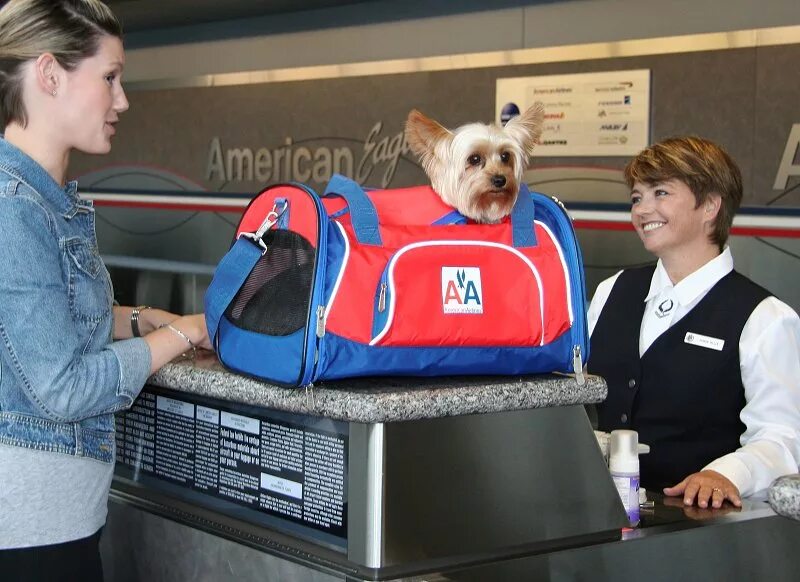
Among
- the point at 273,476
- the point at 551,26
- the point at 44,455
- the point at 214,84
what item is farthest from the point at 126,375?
the point at 214,84

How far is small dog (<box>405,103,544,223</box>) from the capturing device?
74.1 inches

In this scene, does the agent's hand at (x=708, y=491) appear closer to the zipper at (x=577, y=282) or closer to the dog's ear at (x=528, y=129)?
the zipper at (x=577, y=282)

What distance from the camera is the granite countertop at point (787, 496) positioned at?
2.73 feet

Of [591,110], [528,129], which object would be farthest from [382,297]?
[591,110]

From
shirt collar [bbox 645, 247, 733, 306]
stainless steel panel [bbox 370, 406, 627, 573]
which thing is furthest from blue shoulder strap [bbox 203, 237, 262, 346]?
shirt collar [bbox 645, 247, 733, 306]

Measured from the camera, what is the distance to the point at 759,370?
2461mm

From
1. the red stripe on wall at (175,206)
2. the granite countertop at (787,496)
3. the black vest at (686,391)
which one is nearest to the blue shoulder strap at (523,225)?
the granite countertop at (787,496)

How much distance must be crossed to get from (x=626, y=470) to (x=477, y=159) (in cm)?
70

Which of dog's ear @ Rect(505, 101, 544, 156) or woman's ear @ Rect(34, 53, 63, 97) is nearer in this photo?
Answer: woman's ear @ Rect(34, 53, 63, 97)

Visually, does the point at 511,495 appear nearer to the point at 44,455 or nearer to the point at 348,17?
the point at 44,455

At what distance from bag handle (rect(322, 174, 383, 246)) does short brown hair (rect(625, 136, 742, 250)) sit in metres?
1.31

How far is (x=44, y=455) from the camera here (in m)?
1.61

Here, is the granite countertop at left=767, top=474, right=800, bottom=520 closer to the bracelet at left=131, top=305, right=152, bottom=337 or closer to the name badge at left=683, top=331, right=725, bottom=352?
the bracelet at left=131, top=305, right=152, bottom=337

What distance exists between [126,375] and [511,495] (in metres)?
0.59
